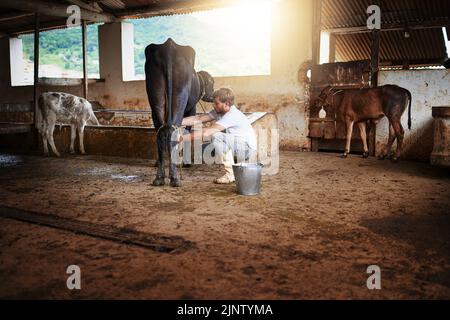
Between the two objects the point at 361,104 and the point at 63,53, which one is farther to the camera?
the point at 63,53

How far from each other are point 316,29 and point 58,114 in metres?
5.63

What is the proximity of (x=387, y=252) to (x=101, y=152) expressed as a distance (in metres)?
6.19

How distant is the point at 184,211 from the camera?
367 cm

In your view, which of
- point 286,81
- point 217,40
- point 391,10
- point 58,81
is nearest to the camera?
point 286,81

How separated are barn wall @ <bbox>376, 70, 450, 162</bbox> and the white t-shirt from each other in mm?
3947

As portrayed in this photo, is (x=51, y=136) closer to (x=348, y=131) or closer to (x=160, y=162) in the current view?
(x=160, y=162)

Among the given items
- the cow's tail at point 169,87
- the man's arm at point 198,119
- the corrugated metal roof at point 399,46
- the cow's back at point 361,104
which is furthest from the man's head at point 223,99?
the corrugated metal roof at point 399,46

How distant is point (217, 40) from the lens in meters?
25.3

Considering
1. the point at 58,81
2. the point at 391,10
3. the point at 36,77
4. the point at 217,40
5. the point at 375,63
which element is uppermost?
the point at 217,40

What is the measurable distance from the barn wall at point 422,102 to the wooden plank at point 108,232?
233 inches

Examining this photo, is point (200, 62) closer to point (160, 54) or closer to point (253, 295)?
point (160, 54)

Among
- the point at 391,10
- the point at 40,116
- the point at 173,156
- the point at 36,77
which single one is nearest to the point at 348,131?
the point at 391,10

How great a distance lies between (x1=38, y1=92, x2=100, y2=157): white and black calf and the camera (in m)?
7.48
